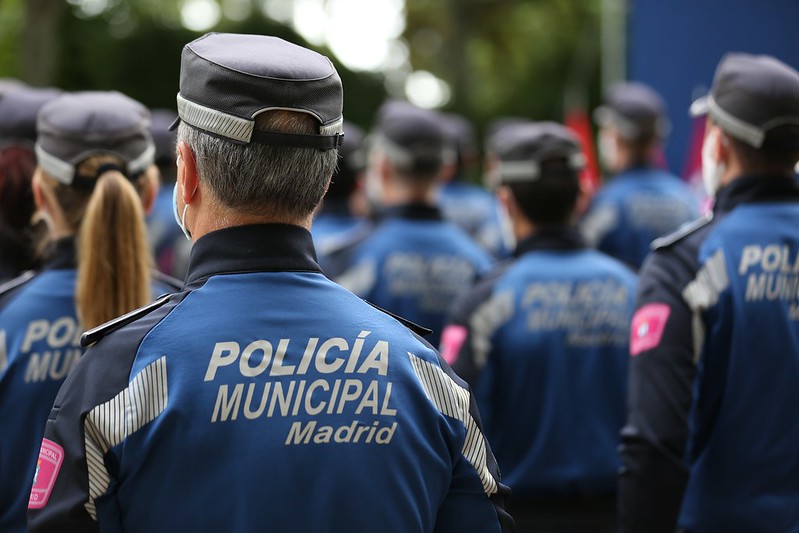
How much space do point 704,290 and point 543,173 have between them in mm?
1340

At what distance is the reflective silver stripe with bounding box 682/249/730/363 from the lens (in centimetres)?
304

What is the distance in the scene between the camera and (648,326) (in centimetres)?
314

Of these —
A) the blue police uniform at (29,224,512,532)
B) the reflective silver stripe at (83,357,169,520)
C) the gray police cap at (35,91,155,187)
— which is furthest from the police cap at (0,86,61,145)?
the reflective silver stripe at (83,357,169,520)

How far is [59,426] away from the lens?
189 cm

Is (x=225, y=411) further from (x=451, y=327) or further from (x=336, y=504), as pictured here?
(x=451, y=327)

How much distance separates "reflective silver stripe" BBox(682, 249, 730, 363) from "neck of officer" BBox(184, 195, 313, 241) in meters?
1.41

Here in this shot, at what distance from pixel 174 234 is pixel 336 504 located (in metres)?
5.98

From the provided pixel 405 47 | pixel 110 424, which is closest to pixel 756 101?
pixel 110 424

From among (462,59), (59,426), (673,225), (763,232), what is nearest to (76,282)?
(59,426)

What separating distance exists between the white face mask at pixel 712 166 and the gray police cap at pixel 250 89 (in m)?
1.60

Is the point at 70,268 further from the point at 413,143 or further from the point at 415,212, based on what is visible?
the point at 413,143

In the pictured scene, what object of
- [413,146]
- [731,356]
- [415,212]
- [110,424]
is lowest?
[415,212]

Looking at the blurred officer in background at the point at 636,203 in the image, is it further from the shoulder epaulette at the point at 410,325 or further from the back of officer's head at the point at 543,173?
the shoulder epaulette at the point at 410,325

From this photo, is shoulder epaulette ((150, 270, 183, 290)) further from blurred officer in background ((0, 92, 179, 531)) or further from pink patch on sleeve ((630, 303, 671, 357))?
pink patch on sleeve ((630, 303, 671, 357))
